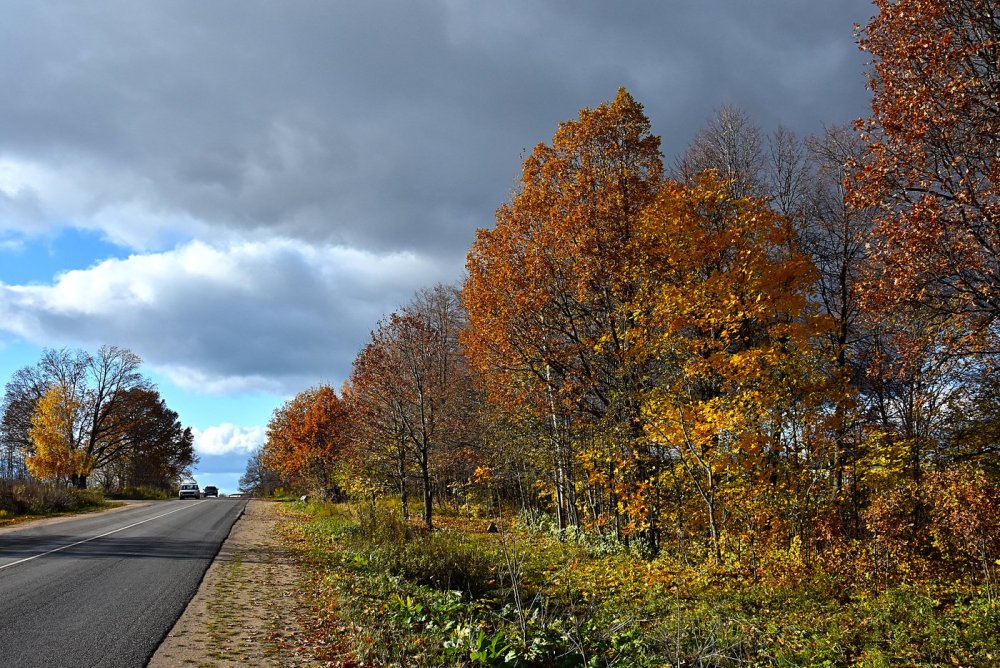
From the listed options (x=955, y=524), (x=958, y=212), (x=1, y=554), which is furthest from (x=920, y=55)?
(x=1, y=554)

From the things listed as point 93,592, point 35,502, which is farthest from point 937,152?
point 35,502

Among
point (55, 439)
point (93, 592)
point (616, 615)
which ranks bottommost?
point (616, 615)

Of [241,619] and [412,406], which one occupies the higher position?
[412,406]

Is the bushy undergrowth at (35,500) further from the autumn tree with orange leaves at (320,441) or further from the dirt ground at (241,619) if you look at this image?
the dirt ground at (241,619)

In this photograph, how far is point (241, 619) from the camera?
29.5ft

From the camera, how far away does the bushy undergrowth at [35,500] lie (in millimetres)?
27734

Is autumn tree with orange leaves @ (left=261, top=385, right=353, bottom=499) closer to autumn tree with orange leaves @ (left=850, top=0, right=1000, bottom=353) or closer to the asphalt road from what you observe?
the asphalt road

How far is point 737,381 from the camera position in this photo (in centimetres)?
1293

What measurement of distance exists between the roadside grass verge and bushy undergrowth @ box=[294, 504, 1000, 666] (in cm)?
2107

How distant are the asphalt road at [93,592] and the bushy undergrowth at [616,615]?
2.43 metres

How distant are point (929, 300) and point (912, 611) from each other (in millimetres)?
5297

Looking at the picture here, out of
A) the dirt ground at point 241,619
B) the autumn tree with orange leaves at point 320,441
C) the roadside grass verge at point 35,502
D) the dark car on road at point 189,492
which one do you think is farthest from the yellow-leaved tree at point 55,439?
the dirt ground at point 241,619

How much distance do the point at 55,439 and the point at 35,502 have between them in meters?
15.2

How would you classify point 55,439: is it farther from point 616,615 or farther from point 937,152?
point 937,152
